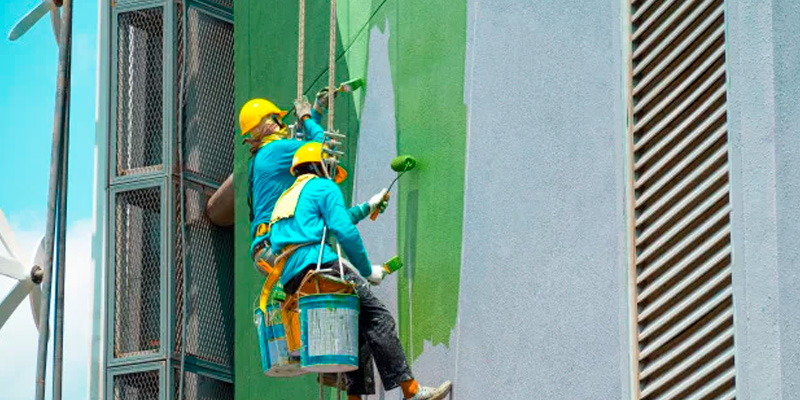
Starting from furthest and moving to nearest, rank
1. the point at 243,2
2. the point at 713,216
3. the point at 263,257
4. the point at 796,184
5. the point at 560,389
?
the point at 243,2 → the point at 263,257 → the point at 560,389 → the point at 713,216 → the point at 796,184

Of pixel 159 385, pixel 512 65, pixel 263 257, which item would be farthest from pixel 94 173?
pixel 512 65

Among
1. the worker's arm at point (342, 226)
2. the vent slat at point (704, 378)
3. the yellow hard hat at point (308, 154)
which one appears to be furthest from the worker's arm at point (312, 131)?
the vent slat at point (704, 378)

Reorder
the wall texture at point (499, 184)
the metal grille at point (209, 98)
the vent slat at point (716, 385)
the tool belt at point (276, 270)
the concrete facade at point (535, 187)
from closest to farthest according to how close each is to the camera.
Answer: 1. the concrete facade at point (535, 187)
2. the vent slat at point (716, 385)
3. the wall texture at point (499, 184)
4. the tool belt at point (276, 270)
5. the metal grille at point (209, 98)

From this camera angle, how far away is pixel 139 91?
21938mm

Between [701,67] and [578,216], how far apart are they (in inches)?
52.8

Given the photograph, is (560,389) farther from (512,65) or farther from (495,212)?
(512,65)

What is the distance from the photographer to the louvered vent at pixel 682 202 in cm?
914

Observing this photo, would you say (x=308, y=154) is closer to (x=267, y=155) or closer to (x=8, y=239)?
(x=267, y=155)

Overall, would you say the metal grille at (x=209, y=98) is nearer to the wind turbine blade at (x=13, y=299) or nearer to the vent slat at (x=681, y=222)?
the wind turbine blade at (x=13, y=299)

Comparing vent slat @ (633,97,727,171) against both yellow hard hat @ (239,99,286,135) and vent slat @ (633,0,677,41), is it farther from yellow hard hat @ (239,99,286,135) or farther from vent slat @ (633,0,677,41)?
yellow hard hat @ (239,99,286,135)

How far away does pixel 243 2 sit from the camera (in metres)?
19.4

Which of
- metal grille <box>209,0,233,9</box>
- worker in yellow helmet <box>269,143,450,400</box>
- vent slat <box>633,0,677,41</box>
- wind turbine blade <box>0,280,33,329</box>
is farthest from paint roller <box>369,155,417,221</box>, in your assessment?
wind turbine blade <box>0,280,33,329</box>

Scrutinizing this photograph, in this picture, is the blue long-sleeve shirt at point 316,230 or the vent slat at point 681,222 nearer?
the vent slat at point 681,222

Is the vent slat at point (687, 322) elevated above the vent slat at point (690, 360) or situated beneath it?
elevated above
